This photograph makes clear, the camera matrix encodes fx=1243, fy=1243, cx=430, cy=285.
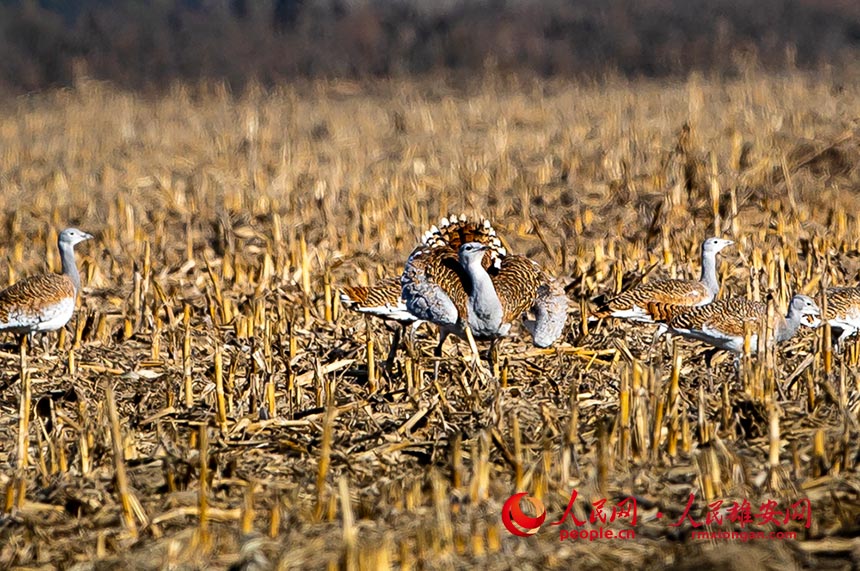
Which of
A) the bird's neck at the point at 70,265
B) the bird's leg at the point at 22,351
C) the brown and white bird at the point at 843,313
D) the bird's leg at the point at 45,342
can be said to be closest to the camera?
the bird's leg at the point at 22,351

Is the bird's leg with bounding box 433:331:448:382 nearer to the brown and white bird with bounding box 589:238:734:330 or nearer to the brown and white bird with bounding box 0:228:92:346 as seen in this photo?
the brown and white bird with bounding box 589:238:734:330

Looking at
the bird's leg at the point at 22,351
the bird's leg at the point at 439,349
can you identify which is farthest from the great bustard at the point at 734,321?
the bird's leg at the point at 22,351

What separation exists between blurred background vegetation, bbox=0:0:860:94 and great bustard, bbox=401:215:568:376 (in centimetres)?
1485

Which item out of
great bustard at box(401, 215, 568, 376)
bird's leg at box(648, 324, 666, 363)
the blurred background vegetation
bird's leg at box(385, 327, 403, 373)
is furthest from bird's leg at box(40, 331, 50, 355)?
the blurred background vegetation

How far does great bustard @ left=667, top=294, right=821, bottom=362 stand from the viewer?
21.7ft

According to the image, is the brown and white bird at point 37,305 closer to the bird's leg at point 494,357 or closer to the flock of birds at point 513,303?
the flock of birds at point 513,303

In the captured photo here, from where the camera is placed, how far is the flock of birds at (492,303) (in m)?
6.84

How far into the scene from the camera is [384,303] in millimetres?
7398

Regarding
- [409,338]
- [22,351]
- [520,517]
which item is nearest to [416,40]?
[409,338]

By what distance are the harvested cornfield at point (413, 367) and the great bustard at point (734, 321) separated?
0.57 feet

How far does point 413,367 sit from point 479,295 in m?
0.59

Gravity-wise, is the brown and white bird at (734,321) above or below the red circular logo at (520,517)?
above

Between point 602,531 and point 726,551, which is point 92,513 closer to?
point 602,531

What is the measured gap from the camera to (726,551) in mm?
4055
